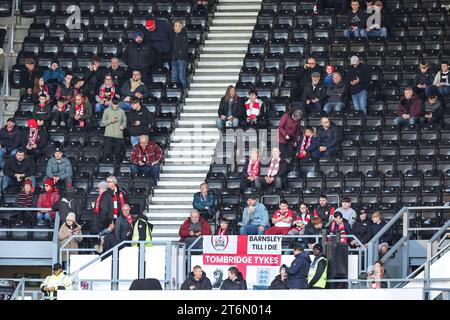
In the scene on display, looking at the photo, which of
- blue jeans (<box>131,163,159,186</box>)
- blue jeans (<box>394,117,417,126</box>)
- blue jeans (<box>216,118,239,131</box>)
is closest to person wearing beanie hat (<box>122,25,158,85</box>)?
blue jeans (<box>216,118,239,131</box>)

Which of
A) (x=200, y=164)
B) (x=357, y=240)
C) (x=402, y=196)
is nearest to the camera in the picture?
(x=357, y=240)

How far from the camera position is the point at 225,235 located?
89.3 ft

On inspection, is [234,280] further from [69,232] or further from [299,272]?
[69,232]

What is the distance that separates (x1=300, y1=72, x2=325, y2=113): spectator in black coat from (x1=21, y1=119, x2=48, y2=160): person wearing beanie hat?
5034 mm

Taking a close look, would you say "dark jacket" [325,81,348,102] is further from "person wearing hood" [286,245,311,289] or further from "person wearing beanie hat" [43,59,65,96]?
"person wearing hood" [286,245,311,289]

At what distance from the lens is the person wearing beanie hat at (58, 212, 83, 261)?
29156 millimetres

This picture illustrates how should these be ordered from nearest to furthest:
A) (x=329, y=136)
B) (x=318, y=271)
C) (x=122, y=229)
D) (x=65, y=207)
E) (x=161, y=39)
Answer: (x=318, y=271), (x=122, y=229), (x=65, y=207), (x=329, y=136), (x=161, y=39)

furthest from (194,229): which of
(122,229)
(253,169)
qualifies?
(253,169)

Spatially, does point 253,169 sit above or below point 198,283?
above

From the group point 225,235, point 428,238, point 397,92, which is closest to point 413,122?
point 397,92

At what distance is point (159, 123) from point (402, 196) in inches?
221

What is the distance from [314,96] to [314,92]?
0.26 feet

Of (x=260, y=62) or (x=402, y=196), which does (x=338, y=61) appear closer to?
(x=260, y=62)

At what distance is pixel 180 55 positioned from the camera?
33406mm
